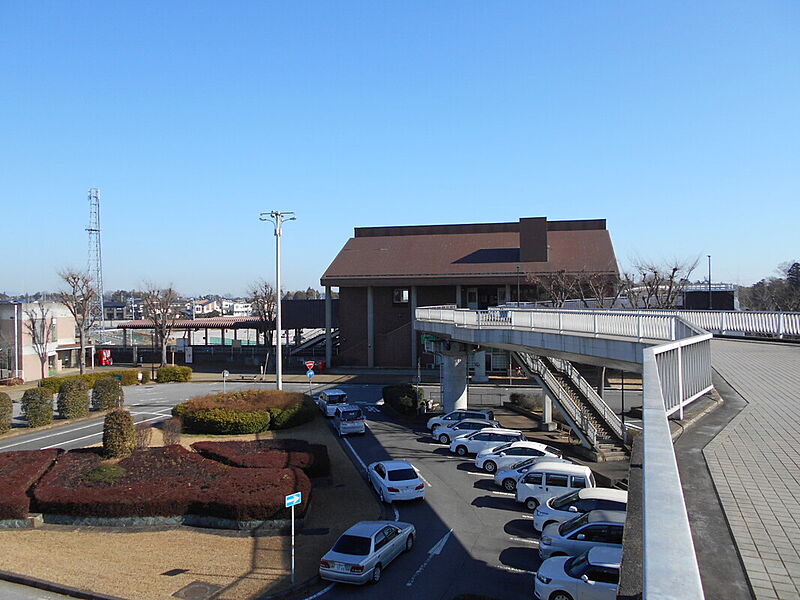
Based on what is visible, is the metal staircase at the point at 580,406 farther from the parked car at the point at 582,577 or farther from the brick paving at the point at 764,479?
the parked car at the point at 582,577

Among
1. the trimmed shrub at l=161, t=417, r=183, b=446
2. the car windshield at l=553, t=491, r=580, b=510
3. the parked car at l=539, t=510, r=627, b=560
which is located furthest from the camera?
the trimmed shrub at l=161, t=417, r=183, b=446

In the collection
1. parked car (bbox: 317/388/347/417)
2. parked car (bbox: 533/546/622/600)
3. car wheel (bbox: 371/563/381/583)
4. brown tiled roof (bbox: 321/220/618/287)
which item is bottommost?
car wheel (bbox: 371/563/381/583)

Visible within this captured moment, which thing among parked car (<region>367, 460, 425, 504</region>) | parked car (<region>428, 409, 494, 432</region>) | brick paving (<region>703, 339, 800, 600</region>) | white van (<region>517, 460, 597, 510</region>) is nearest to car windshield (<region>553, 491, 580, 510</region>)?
white van (<region>517, 460, 597, 510</region>)

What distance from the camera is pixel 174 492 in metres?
16.0

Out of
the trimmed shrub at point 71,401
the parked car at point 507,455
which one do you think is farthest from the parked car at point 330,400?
the parked car at point 507,455

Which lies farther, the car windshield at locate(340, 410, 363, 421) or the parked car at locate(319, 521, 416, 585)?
the car windshield at locate(340, 410, 363, 421)

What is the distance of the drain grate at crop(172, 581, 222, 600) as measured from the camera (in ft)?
37.0

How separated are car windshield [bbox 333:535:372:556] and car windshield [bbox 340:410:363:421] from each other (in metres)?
13.9

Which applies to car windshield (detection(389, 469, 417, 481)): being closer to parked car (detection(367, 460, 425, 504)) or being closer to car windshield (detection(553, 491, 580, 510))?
parked car (detection(367, 460, 425, 504))

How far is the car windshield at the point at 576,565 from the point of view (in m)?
10.5

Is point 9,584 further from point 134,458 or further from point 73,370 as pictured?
point 73,370

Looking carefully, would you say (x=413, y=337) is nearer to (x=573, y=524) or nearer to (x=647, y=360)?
(x=573, y=524)

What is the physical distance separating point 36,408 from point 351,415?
48.3ft

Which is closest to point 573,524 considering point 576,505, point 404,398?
point 576,505
